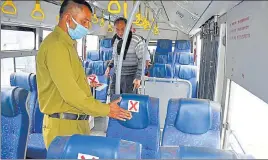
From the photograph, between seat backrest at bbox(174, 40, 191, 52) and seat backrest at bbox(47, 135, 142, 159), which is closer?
seat backrest at bbox(47, 135, 142, 159)

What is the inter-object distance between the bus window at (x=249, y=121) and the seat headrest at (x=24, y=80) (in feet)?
7.23

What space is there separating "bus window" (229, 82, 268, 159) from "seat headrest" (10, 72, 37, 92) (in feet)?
7.23

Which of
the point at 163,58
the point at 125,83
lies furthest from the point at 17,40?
the point at 163,58

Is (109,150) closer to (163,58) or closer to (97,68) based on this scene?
(97,68)

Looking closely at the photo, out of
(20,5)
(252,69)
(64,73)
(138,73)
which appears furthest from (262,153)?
(20,5)

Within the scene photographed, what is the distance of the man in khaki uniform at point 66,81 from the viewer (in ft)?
→ 6.07

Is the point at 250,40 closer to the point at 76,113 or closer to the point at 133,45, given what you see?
the point at 76,113

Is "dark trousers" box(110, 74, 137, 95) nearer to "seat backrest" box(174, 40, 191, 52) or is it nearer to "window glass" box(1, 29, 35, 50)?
"window glass" box(1, 29, 35, 50)

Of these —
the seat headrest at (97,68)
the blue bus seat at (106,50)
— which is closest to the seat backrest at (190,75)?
the seat headrest at (97,68)

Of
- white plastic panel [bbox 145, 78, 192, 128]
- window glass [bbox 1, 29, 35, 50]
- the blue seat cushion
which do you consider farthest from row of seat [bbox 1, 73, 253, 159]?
white plastic panel [bbox 145, 78, 192, 128]

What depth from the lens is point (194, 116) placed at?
235 cm

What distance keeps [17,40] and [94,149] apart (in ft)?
11.0

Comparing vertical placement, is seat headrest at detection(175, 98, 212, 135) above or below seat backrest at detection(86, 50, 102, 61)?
below

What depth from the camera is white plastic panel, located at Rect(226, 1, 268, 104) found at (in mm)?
1605
